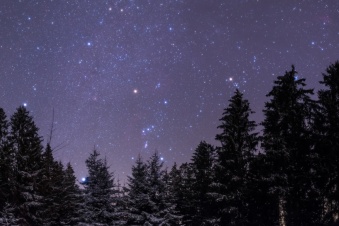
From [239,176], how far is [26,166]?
1798 centimetres

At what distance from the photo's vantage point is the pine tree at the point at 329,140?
22.8 m

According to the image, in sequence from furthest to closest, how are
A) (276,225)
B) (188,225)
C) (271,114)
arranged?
(188,225)
(276,225)
(271,114)

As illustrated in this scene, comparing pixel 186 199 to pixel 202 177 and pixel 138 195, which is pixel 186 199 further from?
pixel 138 195

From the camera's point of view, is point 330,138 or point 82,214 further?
point 82,214

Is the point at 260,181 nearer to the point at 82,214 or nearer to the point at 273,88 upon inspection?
the point at 273,88

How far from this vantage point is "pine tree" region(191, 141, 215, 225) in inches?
1540

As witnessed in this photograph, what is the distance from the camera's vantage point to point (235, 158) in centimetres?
3080

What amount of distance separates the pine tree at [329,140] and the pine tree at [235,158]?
6.96 m

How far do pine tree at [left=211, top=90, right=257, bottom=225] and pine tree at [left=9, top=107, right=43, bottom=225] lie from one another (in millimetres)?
15098

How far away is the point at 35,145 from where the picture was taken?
29812mm

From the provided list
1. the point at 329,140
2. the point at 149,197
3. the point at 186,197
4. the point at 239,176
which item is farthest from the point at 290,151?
the point at 186,197

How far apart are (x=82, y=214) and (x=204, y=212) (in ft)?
47.2

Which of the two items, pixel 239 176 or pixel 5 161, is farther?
pixel 239 176

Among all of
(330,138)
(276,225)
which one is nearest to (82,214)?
(276,225)
